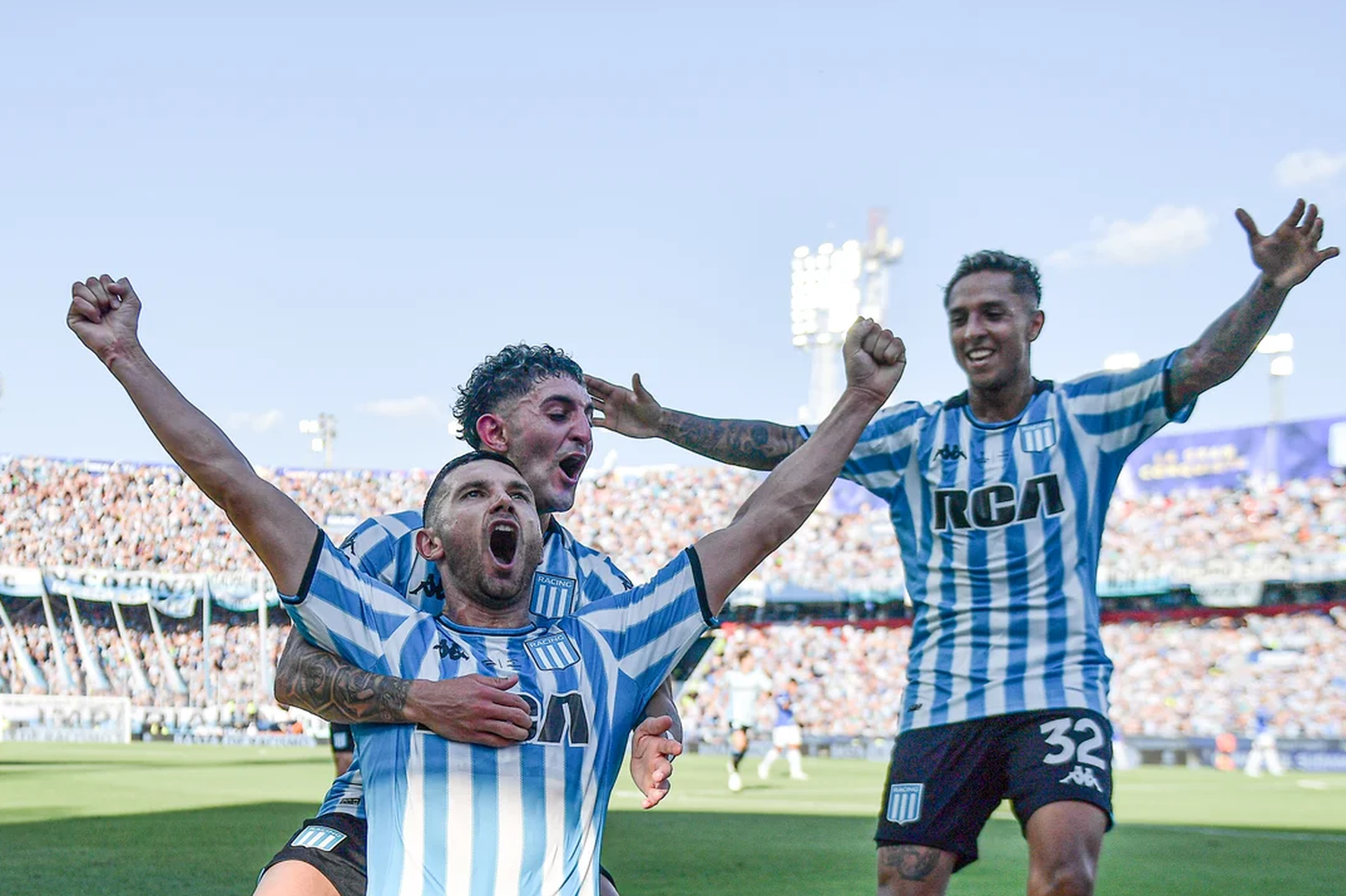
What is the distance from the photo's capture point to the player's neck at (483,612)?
11.8ft

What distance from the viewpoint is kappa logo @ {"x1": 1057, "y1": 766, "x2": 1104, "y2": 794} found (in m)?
4.75

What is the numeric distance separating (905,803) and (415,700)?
230 cm

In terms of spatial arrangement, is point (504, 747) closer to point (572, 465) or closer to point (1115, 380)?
point (572, 465)

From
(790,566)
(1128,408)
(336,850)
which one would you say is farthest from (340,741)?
(790,566)

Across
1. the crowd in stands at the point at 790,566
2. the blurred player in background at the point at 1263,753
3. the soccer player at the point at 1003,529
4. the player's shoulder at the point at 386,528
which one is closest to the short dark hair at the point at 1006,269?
the soccer player at the point at 1003,529

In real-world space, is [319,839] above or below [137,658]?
above

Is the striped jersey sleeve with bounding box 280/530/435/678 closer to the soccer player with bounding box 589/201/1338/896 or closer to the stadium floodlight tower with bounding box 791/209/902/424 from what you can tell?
the soccer player with bounding box 589/201/1338/896

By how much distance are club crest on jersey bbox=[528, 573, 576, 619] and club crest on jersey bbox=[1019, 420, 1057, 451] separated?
→ 1829mm

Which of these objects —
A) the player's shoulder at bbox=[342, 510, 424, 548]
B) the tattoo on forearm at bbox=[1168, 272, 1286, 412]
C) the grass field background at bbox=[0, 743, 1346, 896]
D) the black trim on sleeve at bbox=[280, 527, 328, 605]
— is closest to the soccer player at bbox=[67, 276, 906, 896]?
the black trim on sleeve at bbox=[280, 527, 328, 605]

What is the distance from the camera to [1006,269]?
5.47m

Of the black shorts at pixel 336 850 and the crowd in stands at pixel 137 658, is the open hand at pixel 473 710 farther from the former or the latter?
the crowd in stands at pixel 137 658

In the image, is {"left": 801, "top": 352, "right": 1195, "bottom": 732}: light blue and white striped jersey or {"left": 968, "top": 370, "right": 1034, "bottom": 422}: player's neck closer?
{"left": 801, "top": 352, "right": 1195, "bottom": 732}: light blue and white striped jersey

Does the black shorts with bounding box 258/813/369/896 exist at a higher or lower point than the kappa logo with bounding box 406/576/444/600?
lower

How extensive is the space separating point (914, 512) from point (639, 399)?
3.64ft
